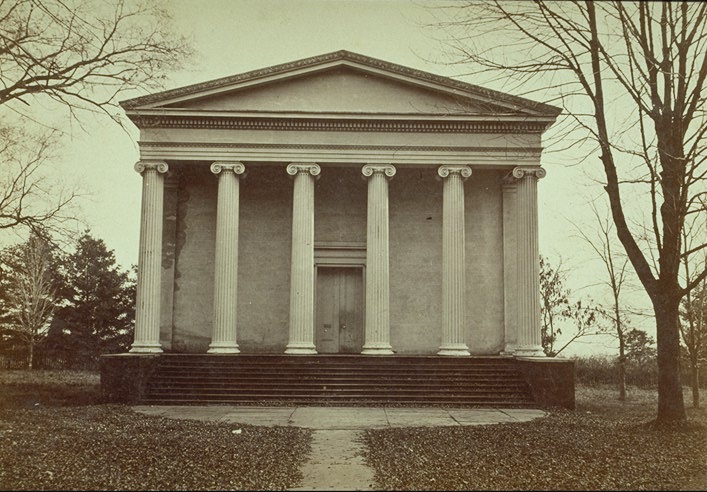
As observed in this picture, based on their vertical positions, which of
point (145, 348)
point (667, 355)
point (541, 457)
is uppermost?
point (667, 355)

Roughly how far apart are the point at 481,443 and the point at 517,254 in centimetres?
1151

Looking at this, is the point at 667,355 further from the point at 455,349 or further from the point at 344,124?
the point at 344,124

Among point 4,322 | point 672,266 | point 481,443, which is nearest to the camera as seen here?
point 481,443

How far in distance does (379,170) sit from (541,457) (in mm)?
13427

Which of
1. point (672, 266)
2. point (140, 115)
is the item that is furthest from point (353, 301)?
point (672, 266)

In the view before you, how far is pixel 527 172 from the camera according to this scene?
22.4 metres

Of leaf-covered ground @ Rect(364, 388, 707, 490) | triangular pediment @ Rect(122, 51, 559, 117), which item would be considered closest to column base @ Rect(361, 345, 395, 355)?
triangular pediment @ Rect(122, 51, 559, 117)

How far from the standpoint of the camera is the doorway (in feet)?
82.1

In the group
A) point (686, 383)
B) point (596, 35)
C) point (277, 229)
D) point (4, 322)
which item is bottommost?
point (686, 383)

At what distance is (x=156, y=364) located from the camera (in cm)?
1991

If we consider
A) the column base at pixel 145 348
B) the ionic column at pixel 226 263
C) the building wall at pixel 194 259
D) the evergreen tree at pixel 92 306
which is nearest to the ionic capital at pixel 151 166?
the ionic column at pixel 226 263

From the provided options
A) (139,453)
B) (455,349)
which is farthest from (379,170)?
(139,453)

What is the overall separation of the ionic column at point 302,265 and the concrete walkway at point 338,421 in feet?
14.4

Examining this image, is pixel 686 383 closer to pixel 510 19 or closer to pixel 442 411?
pixel 442 411
